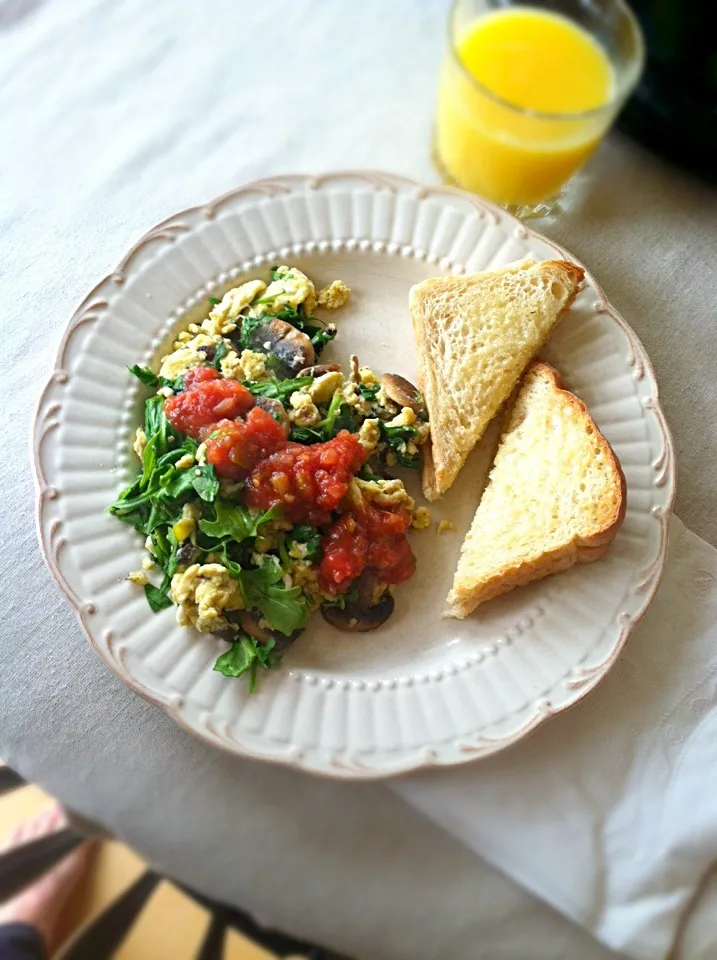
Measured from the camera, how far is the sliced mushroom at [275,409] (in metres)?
1.92

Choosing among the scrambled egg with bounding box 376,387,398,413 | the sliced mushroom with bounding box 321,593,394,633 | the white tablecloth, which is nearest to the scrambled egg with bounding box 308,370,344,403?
the scrambled egg with bounding box 376,387,398,413

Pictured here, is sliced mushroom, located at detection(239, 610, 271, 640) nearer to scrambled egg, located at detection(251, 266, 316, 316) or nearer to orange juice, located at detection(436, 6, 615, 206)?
scrambled egg, located at detection(251, 266, 316, 316)

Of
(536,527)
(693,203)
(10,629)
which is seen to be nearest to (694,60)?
(693,203)

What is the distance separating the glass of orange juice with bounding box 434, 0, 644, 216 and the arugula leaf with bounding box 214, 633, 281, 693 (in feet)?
5.15

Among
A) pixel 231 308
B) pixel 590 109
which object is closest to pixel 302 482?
pixel 231 308

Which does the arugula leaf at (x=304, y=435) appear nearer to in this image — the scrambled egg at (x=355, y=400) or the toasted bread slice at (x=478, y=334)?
the scrambled egg at (x=355, y=400)

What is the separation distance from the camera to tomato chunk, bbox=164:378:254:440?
1884 millimetres

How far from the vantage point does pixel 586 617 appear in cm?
191

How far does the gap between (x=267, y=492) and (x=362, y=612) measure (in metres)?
0.38

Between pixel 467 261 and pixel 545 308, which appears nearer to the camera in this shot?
pixel 545 308

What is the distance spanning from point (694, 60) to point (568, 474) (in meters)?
1.30

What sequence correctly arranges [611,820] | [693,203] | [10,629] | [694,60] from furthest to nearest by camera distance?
1. [693,203]
2. [694,60]
3. [10,629]
4. [611,820]

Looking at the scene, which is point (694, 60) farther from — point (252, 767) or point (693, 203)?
point (252, 767)

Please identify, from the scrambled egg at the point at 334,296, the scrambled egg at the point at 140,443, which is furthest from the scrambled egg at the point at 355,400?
the scrambled egg at the point at 140,443
